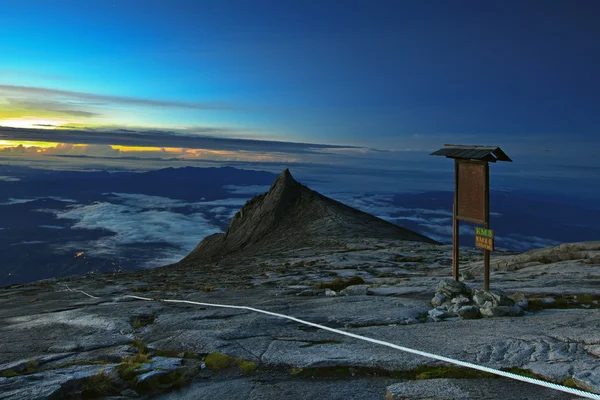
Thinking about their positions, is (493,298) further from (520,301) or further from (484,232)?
(484,232)

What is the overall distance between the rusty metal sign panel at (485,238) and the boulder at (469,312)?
4306 mm

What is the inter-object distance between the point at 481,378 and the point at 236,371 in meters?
5.07

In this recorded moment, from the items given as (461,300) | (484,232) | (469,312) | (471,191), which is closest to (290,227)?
(471,191)

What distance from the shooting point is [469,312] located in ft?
40.1

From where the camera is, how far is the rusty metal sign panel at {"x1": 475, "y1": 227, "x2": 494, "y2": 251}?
52.4ft

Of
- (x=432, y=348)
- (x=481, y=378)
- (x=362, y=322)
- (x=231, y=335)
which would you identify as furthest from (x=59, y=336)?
(x=481, y=378)

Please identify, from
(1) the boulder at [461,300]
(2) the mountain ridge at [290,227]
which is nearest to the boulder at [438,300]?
(1) the boulder at [461,300]

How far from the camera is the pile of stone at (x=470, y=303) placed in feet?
39.6

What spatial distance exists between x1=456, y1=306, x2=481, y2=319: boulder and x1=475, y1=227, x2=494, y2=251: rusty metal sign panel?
14.1 feet

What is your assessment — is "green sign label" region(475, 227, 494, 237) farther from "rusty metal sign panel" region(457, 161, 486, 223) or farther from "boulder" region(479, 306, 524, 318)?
"boulder" region(479, 306, 524, 318)

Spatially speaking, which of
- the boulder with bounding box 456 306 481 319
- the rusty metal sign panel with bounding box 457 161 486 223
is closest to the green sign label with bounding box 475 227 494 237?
the rusty metal sign panel with bounding box 457 161 486 223

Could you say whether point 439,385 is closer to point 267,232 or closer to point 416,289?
point 416,289

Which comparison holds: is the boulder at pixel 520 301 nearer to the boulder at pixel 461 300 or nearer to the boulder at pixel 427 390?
the boulder at pixel 461 300

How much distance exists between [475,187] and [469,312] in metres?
6.45
